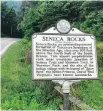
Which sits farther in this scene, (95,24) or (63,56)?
(95,24)

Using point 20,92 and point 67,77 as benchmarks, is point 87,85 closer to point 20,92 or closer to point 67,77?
point 20,92

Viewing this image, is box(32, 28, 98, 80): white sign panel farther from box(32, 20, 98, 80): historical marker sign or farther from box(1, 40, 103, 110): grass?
box(1, 40, 103, 110): grass

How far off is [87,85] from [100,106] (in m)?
1.63

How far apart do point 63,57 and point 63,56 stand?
16mm

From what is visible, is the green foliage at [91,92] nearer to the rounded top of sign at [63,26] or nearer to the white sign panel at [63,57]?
the white sign panel at [63,57]

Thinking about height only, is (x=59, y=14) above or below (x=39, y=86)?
above

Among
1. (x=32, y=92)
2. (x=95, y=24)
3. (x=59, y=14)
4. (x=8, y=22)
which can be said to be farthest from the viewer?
(x=8, y=22)

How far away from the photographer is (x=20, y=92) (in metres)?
8.77

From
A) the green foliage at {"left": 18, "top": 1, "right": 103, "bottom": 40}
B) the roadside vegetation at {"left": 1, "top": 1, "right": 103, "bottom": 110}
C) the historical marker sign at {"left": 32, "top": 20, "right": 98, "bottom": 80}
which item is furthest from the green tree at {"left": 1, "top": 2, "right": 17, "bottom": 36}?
the historical marker sign at {"left": 32, "top": 20, "right": 98, "bottom": 80}

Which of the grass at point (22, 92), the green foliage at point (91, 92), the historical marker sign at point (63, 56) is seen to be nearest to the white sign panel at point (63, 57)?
the historical marker sign at point (63, 56)

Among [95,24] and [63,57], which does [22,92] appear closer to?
[63,57]

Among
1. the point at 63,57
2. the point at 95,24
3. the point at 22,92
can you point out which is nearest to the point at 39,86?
the point at 22,92

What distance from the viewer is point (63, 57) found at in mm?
5836

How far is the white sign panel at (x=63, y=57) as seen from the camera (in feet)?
18.9
